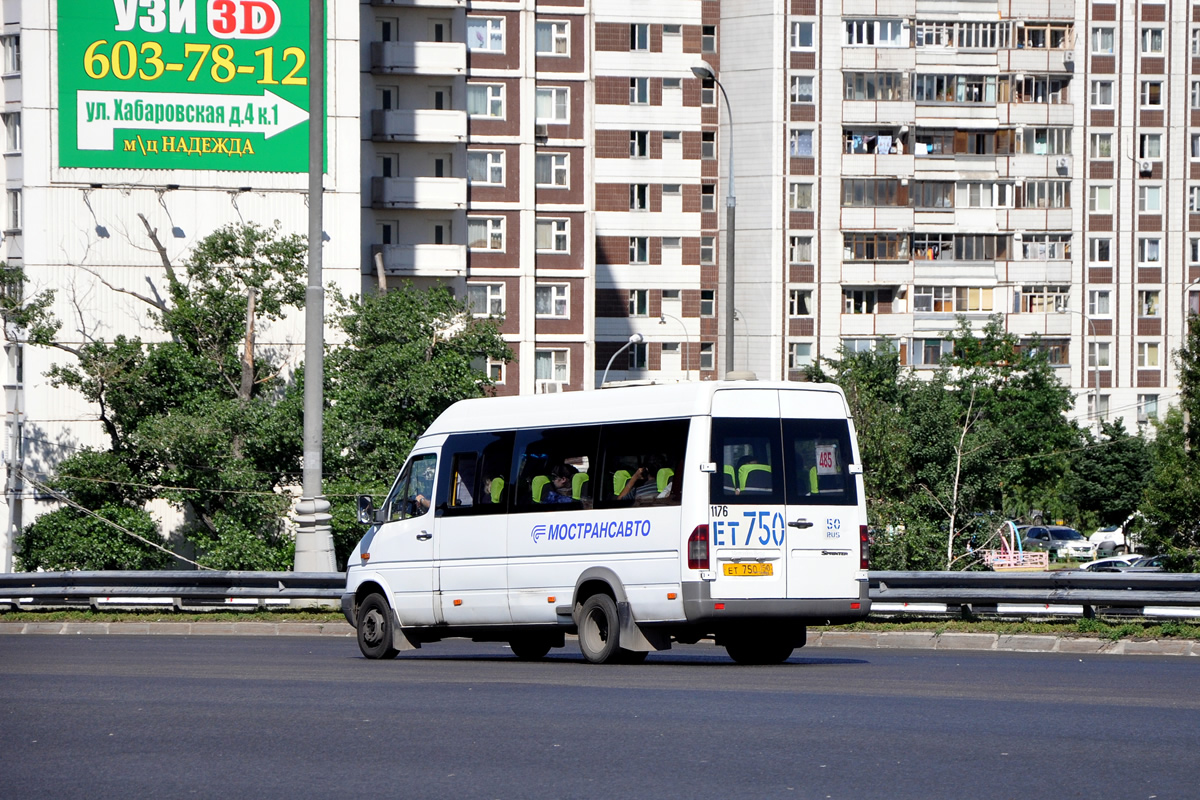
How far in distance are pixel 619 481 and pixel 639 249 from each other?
223 ft

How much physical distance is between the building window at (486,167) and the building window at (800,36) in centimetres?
1885

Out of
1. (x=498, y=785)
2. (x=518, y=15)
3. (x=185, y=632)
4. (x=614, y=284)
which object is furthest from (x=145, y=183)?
(x=498, y=785)

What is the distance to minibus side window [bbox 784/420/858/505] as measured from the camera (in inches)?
663

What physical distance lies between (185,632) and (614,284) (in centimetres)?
6035

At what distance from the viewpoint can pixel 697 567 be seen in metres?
16.2

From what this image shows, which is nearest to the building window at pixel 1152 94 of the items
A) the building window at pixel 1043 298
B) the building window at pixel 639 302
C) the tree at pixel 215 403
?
the building window at pixel 1043 298

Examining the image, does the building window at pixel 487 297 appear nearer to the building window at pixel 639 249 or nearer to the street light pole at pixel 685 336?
the building window at pixel 639 249

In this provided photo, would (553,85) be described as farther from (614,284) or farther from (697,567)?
(697,567)

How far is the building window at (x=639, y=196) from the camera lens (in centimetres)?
8400

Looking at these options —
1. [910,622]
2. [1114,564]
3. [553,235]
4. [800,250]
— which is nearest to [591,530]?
[910,622]

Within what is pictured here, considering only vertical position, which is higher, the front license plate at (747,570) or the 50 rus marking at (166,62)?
the 50 rus marking at (166,62)

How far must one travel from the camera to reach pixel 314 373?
2467cm

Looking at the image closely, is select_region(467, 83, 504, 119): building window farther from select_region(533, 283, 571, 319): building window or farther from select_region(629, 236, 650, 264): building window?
select_region(629, 236, 650, 264): building window

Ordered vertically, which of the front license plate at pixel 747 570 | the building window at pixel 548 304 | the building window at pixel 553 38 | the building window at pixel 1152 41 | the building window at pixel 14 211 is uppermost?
the building window at pixel 1152 41
